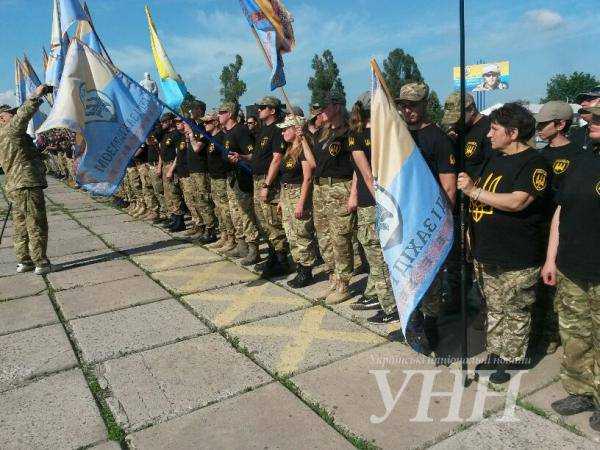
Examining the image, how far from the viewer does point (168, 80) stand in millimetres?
9672

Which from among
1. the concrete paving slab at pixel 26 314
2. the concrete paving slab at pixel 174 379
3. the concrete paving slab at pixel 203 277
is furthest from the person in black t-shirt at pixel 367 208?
the concrete paving slab at pixel 26 314

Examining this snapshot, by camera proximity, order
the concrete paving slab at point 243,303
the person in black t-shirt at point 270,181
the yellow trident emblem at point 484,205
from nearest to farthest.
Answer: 1. the yellow trident emblem at point 484,205
2. the concrete paving slab at point 243,303
3. the person in black t-shirt at point 270,181

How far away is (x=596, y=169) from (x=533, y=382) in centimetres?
153

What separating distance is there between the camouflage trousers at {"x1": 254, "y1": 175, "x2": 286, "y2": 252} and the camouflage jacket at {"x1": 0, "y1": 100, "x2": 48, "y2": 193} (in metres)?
3.04

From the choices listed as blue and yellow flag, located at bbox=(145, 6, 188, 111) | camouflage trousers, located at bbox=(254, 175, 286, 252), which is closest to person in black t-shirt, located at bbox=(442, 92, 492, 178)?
camouflage trousers, located at bbox=(254, 175, 286, 252)

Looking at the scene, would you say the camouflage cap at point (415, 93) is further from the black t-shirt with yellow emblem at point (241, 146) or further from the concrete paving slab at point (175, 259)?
the concrete paving slab at point (175, 259)

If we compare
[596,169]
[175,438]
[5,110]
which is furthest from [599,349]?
[5,110]

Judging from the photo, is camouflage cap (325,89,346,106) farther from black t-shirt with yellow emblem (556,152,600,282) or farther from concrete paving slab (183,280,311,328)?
black t-shirt with yellow emblem (556,152,600,282)

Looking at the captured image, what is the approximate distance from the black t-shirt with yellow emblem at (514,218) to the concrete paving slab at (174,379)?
73.8 inches

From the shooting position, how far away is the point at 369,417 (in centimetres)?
302

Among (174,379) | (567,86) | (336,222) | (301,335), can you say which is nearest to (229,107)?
(336,222)

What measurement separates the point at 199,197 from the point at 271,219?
2.13 metres

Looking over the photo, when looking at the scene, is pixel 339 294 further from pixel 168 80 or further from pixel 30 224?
pixel 168 80

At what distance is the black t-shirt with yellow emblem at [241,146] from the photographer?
6520 millimetres
